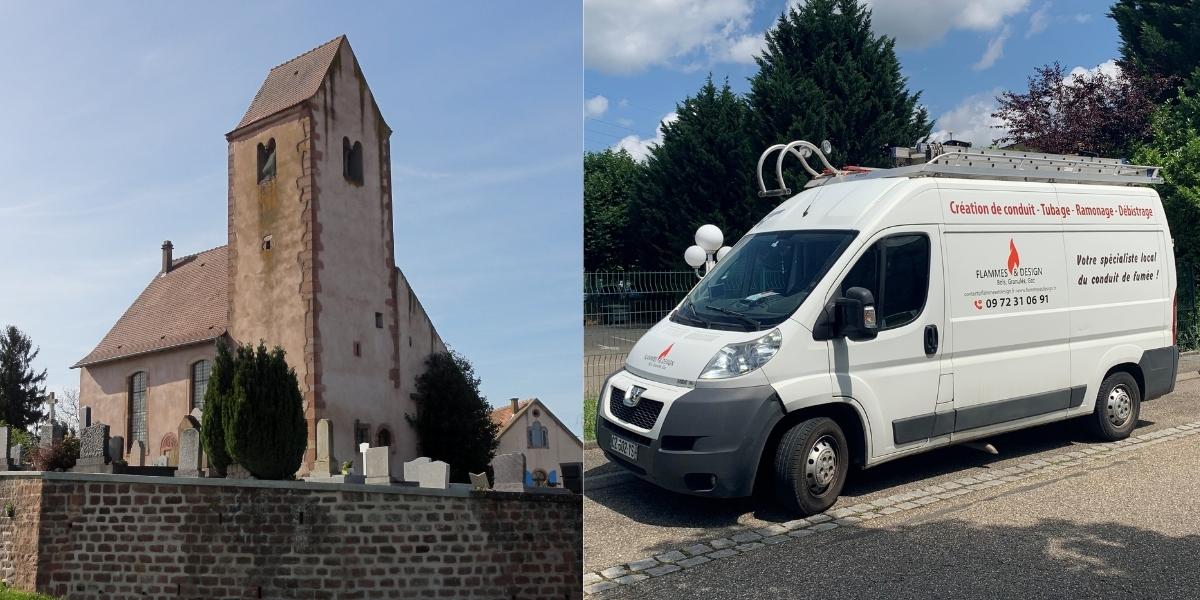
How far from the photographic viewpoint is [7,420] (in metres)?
3.77

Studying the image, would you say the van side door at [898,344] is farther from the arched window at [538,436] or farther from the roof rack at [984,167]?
the arched window at [538,436]

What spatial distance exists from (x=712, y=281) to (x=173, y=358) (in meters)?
2.56

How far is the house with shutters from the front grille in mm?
1098

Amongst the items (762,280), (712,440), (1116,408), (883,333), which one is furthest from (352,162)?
(1116,408)

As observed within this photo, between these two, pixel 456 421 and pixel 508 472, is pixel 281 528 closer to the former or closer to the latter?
pixel 456 421

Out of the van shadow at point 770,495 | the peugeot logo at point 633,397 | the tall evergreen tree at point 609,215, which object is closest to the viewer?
the peugeot logo at point 633,397

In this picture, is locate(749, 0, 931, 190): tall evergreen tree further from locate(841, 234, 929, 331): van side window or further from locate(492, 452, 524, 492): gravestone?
locate(492, 452, 524, 492): gravestone

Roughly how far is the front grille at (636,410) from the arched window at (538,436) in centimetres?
112

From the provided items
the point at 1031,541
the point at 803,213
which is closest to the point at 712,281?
the point at 803,213

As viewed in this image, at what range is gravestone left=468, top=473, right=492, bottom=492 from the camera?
9.19ft

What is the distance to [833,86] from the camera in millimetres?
15375

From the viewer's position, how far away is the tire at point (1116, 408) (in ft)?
17.5

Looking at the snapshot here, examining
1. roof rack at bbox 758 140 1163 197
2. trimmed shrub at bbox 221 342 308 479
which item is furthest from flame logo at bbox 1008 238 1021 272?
trimmed shrub at bbox 221 342 308 479

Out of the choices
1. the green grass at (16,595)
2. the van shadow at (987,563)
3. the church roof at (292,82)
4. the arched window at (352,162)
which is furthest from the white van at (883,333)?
the green grass at (16,595)
